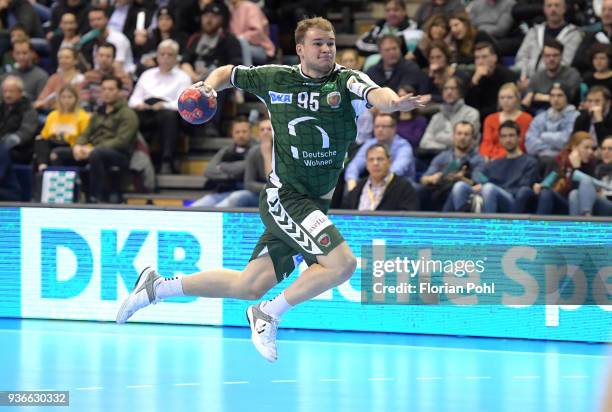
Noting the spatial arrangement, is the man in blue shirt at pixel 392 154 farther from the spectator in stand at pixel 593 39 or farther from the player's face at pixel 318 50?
the player's face at pixel 318 50

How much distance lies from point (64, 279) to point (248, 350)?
7.34ft

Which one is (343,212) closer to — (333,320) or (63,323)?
(333,320)

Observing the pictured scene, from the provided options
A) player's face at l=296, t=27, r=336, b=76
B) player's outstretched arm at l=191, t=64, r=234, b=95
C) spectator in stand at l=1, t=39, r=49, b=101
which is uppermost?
spectator in stand at l=1, t=39, r=49, b=101

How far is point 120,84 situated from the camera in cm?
1442

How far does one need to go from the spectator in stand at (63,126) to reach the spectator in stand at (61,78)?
61 centimetres

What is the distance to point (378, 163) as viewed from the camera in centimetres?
1162

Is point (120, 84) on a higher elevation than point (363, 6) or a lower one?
lower

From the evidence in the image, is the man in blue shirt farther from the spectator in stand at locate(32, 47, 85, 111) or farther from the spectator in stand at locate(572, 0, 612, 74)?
the spectator in stand at locate(32, 47, 85, 111)

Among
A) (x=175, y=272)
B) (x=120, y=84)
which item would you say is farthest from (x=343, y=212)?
(x=120, y=84)

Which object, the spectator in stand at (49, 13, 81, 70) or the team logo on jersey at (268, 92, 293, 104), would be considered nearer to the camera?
the team logo on jersey at (268, 92, 293, 104)

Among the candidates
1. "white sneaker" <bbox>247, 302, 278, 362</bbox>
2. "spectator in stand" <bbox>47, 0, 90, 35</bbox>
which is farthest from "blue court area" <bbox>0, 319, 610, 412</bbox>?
"spectator in stand" <bbox>47, 0, 90, 35</bbox>

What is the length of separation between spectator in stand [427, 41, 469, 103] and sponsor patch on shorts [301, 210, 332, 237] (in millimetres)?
5653

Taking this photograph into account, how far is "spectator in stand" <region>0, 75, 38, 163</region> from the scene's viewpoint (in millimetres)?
14094

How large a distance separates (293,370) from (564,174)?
152 inches
